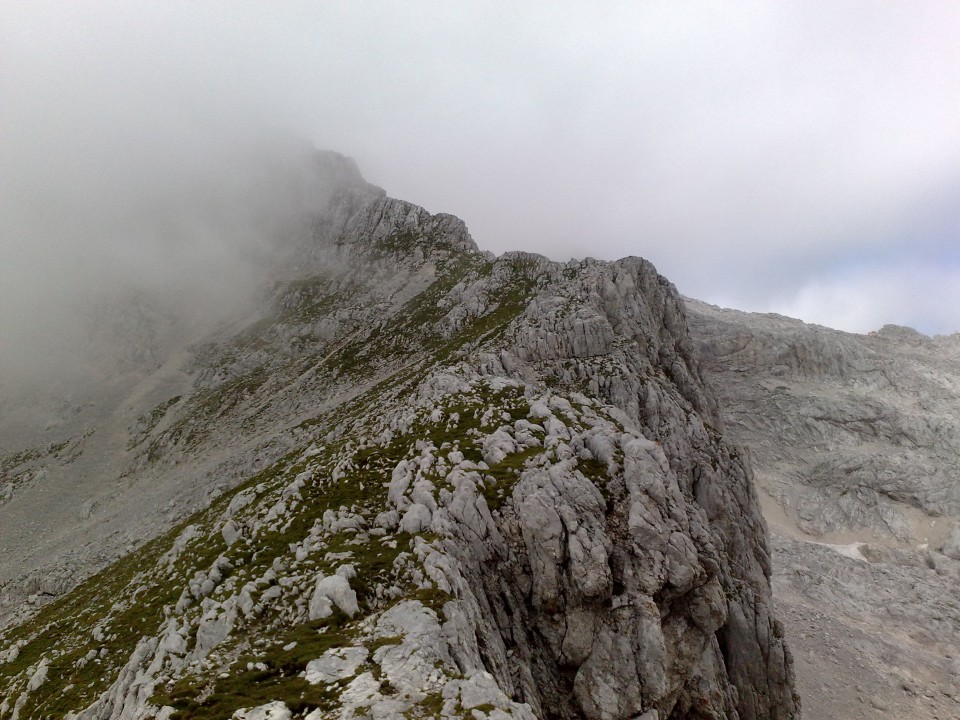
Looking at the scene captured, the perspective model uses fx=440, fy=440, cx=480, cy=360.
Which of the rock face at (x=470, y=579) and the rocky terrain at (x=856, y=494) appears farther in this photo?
the rocky terrain at (x=856, y=494)

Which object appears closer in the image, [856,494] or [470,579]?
[470,579]

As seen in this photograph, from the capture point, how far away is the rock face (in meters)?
17.4

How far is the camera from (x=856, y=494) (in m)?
120

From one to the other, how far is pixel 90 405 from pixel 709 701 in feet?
397

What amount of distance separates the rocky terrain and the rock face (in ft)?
152

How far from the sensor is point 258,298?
118 metres

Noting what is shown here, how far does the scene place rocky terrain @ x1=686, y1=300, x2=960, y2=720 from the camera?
212 feet

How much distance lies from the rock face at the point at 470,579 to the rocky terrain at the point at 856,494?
1826 inches

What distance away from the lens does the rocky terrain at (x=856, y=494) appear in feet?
212

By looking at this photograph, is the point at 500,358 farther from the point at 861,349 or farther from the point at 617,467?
the point at 861,349

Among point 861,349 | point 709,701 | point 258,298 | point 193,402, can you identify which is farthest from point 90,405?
point 861,349

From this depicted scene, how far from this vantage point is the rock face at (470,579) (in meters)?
17.4

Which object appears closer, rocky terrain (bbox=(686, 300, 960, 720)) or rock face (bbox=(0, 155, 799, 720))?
rock face (bbox=(0, 155, 799, 720))

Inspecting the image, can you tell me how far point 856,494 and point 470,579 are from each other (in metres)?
143
